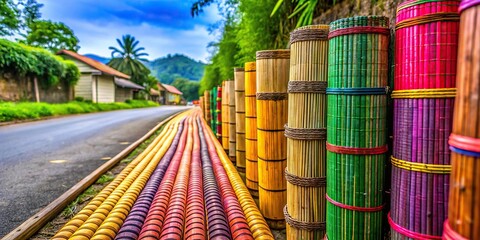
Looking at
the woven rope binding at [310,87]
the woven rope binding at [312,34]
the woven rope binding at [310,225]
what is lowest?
the woven rope binding at [310,225]

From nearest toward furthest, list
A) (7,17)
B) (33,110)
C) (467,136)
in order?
(467,136), (33,110), (7,17)

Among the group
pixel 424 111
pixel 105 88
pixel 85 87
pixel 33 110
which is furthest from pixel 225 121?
pixel 105 88

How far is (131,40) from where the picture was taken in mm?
36406

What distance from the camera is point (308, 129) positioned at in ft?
4.97

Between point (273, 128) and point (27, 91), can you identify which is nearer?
point (273, 128)

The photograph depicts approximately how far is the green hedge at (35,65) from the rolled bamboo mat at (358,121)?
1575cm

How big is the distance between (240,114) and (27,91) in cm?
1598

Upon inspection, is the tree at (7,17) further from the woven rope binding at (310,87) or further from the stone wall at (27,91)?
the woven rope binding at (310,87)

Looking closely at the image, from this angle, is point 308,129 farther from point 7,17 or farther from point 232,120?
point 7,17

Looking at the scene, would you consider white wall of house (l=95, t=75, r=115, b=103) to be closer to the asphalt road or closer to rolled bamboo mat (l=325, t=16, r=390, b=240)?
the asphalt road

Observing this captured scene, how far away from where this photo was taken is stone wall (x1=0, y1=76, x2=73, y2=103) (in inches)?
520

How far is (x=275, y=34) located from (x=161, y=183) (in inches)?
137

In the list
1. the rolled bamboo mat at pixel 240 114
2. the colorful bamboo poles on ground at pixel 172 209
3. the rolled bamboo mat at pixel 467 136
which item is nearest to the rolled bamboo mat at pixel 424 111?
the rolled bamboo mat at pixel 467 136

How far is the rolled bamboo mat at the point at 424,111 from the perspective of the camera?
992mm
